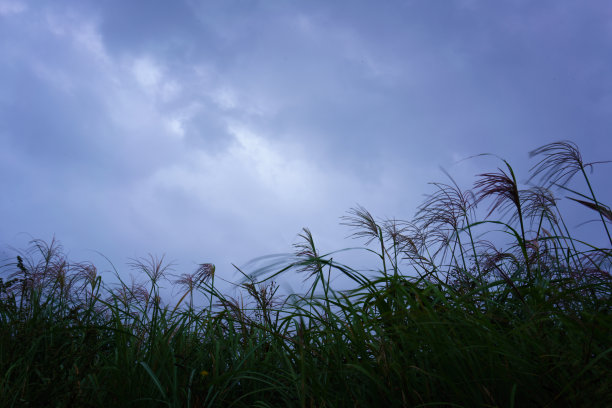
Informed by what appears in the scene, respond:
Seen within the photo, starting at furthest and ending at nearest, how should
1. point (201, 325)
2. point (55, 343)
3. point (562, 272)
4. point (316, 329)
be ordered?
point (201, 325), point (55, 343), point (562, 272), point (316, 329)

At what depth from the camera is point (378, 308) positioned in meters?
2.71

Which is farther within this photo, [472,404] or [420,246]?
[420,246]

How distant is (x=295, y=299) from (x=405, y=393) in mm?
789

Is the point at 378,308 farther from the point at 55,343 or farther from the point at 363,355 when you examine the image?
the point at 55,343

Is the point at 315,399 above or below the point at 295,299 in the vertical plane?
below

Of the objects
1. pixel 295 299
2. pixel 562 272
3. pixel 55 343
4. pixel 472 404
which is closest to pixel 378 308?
pixel 295 299

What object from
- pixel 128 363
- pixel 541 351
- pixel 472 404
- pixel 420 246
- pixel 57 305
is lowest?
pixel 472 404

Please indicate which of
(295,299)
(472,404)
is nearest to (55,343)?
(295,299)

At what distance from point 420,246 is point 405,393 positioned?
1950mm

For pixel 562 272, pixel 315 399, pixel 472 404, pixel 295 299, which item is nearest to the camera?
pixel 472 404

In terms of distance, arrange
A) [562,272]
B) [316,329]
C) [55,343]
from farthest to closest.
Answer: [55,343] → [562,272] → [316,329]

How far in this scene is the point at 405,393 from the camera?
1.89 metres

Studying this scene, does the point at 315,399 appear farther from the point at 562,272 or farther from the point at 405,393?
the point at 562,272

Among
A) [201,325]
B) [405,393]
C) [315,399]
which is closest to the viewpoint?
[405,393]
